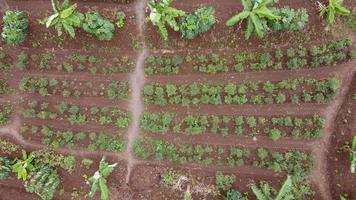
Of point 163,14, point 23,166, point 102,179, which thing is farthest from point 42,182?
point 163,14

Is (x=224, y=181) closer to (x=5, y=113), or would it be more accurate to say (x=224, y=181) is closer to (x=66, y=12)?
(x=66, y=12)

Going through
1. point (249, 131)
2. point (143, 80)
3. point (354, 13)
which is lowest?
point (249, 131)

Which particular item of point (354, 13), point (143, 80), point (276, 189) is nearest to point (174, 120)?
point (143, 80)

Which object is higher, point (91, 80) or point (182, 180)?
point (91, 80)

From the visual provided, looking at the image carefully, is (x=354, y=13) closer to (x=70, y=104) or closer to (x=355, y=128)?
(x=355, y=128)

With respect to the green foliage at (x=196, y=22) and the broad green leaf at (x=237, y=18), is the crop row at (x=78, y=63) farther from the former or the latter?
the broad green leaf at (x=237, y=18)

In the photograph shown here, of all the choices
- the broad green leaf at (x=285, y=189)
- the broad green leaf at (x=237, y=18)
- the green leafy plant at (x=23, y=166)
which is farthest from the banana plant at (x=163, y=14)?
the green leafy plant at (x=23, y=166)

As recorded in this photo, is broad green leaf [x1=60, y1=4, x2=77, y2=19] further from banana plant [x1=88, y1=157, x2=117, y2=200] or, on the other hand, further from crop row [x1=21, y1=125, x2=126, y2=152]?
banana plant [x1=88, y1=157, x2=117, y2=200]
